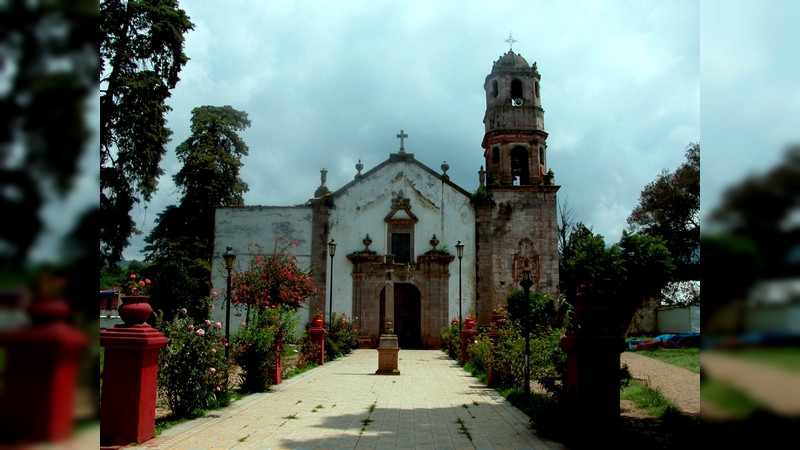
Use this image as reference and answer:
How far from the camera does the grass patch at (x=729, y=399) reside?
1069 mm

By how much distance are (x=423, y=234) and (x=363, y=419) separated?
61.8ft

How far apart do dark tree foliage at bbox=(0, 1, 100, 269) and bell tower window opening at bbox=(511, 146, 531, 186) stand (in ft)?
93.5

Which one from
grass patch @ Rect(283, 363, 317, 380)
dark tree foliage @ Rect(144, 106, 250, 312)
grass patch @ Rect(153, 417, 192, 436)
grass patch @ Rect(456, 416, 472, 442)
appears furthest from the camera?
dark tree foliage @ Rect(144, 106, 250, 312)

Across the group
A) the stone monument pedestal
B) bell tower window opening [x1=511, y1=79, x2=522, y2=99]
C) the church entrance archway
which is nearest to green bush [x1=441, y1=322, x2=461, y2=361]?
the church entrance archway

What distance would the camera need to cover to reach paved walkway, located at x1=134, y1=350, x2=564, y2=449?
696cm

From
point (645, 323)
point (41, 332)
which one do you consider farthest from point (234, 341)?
point (645, 323)

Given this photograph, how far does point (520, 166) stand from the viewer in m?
29.1

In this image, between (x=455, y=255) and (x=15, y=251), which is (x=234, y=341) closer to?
(x=15, y=251)

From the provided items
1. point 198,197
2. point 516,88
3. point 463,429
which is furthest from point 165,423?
point 198,197

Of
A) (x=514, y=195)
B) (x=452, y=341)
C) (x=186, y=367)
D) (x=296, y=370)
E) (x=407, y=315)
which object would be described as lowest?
(x=296, y=370)

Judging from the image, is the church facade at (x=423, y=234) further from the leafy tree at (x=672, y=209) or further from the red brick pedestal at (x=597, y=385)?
the red brick pedestal at (x=597, y=385)

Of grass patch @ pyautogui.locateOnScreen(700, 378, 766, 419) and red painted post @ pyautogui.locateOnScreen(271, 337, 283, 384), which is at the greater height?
grass patch @ pyautogui.locateOnScreen(700, 378, 766, 419)

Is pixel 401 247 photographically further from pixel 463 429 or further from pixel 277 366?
pixel 463 429

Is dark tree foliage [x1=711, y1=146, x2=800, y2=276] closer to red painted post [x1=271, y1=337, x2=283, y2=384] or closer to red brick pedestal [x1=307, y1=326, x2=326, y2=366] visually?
Answer: red painted post [x1=271, y1=337, x2=283, y2=384]
